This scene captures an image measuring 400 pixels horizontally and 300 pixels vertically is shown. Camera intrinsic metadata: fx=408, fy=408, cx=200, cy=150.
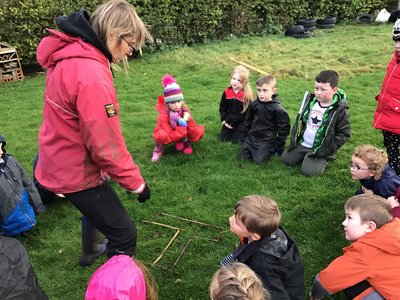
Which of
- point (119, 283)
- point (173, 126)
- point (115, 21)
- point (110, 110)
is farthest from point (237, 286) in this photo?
point (173, 126)

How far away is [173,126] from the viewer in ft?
20.0

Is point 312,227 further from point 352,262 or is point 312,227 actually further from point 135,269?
point 135,269

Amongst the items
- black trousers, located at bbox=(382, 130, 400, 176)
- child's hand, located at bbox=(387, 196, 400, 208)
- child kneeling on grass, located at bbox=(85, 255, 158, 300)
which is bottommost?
black trousers, located at bbox=(382, 130, 400, 176)

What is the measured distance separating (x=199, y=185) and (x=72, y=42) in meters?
3.02

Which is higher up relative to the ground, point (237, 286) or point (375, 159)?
point (237, 286)

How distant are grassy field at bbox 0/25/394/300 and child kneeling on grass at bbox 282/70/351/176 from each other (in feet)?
0.60

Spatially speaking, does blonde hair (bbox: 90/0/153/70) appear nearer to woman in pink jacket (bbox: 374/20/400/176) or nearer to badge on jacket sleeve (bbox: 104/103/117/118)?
badge on jacket sleeve (bbox: 104/103/117/118)

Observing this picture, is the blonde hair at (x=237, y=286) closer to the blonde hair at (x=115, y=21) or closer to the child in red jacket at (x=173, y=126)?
the blonde hair at (x=115, y=21)

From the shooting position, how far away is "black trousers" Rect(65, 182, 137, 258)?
10.0 feet

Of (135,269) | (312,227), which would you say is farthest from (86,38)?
(312,227)

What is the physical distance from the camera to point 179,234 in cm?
441

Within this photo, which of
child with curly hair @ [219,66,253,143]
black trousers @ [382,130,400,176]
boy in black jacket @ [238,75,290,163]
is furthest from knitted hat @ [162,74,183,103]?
black trousers @ [382,130,400,176]

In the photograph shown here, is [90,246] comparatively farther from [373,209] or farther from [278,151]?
[278,151]

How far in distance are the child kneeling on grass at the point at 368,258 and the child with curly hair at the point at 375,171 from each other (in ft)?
3.24
